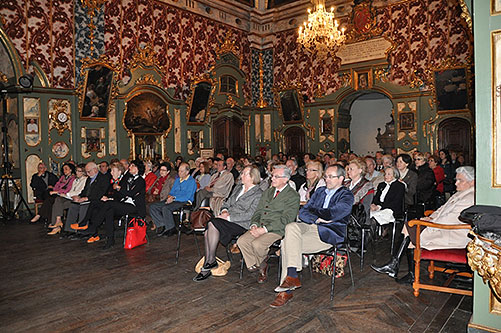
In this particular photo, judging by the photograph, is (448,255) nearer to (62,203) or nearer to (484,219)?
(484,219)

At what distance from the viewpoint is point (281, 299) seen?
3.88 metres

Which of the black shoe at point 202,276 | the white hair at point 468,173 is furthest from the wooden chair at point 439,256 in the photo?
the black shoe at point 202,276

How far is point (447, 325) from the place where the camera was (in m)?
3.36

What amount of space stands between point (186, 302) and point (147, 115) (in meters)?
9.76

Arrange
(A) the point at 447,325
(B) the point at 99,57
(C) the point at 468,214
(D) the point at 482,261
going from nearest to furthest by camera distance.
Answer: (D) the point at 482,261, (C) the point at 468,214, (A) the point at 447,325, (B) the point at 99,57

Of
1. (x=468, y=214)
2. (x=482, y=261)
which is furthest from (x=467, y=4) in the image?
(x=482, y=261)

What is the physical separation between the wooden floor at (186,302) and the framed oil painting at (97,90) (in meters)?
6.77

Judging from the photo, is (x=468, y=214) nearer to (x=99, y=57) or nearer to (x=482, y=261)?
(x=482, y=261)

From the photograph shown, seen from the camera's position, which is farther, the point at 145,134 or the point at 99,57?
the point at 145,134

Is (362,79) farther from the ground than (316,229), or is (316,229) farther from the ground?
(362,79)

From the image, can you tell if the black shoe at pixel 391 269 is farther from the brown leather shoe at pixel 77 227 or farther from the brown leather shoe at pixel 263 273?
the brown leather shoe at pixel 77 227

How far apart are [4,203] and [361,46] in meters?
12.4

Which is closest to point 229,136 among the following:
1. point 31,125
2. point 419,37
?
point 31,125

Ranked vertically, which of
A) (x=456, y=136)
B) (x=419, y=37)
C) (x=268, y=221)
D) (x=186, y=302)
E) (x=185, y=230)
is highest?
(x=419, y=37)
